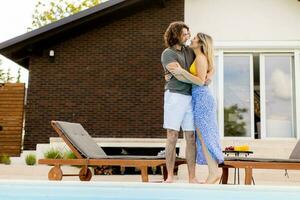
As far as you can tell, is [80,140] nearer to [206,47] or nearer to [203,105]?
[203,105]

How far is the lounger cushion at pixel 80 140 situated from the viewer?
626cm

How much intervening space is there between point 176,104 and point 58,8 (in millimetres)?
19585

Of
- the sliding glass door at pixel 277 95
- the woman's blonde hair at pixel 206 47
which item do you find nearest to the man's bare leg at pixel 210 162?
the woman's blonde hair at pixel 206 47

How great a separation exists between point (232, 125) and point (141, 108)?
2128 millimetres

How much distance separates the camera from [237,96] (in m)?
11.1

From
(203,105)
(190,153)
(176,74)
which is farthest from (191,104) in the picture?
(190,153)

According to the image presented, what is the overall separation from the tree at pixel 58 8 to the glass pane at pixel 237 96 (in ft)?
44.3

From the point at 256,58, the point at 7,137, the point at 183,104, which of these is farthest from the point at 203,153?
the point at 7,137

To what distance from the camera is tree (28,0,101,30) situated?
23375 mm

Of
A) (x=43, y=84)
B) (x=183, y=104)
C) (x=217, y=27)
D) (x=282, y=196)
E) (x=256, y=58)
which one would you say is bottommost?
(x=282, y=196)

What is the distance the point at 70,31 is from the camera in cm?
1151

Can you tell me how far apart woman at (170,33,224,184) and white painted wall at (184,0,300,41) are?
612 cm

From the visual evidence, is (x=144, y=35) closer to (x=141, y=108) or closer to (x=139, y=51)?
(x=139, y=51)

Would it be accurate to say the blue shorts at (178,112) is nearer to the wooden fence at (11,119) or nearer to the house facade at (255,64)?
the house facade at (255,64)
